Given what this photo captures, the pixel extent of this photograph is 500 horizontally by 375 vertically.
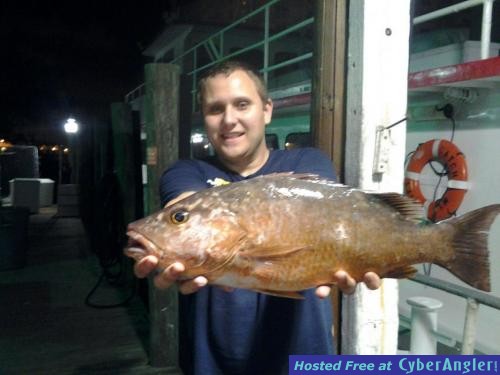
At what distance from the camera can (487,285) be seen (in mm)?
1948

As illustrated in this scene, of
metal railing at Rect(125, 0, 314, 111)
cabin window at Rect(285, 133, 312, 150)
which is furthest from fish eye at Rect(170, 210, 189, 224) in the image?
cabin window at Rect(285, 133, 312, 150)

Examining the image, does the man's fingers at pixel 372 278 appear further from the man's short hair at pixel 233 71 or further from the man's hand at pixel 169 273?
the man's short hair at pixel 233 71

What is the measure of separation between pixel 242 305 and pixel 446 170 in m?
3.88

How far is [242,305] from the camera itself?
2.15 metres

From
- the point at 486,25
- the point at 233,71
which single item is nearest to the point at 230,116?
the point at 233,71

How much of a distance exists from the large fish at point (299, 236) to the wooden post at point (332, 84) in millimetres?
810

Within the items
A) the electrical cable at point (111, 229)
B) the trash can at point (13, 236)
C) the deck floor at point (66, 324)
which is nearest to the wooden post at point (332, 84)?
the deck floor at point (66, 324)

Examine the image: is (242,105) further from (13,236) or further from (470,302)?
(13,236)

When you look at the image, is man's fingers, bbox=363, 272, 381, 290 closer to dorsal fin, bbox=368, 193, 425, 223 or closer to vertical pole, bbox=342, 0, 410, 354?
dorsal fin, bbox=368, 193, 425, 223

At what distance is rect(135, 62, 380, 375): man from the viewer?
7.08 feet

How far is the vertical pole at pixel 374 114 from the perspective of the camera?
105 inches

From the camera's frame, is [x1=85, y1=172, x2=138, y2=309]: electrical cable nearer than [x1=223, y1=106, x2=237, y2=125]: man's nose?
No

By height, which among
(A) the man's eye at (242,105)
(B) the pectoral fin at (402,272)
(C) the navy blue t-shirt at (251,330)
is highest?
(A) the man's eye at (242,105)

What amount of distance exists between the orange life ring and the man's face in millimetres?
3514
